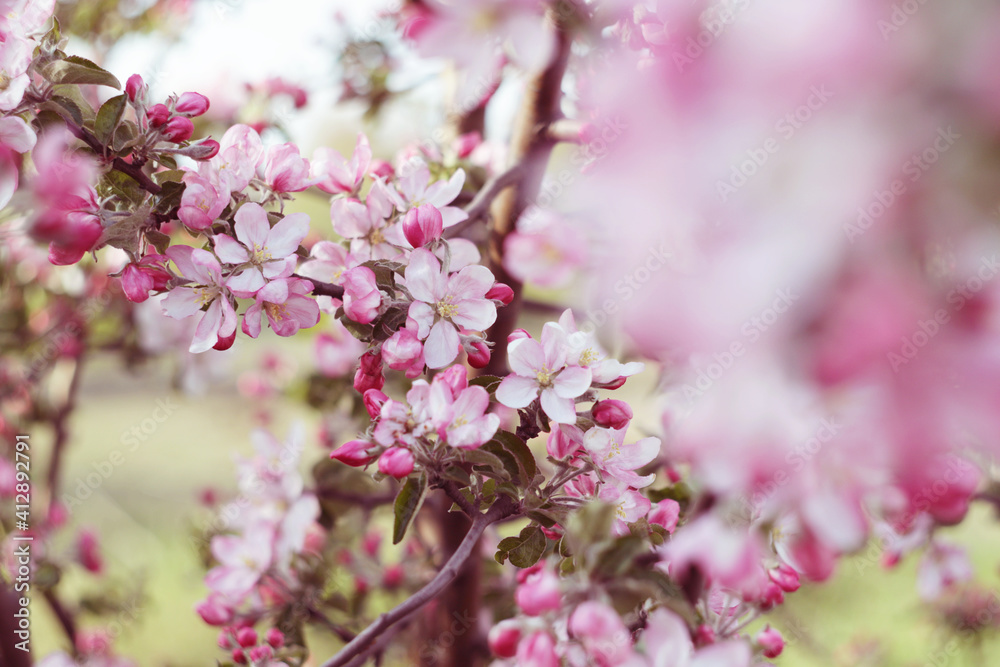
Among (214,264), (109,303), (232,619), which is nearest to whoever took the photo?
(214,264)

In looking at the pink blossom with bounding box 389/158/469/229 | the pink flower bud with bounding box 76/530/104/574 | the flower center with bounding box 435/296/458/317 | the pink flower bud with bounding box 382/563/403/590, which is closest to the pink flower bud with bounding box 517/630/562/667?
the flower center with bounding box 435/296/458/317

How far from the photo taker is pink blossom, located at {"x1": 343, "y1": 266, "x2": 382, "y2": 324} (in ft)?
1.59

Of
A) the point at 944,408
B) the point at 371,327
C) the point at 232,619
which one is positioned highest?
the point at 944,408

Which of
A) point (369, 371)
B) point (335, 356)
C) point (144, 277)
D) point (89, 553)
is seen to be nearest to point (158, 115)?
point (144, 277)

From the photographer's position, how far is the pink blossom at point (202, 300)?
0.53 meters

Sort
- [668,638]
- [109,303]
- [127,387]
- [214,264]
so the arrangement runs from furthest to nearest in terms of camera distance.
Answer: [127,387], [109,303], [214,264], [668,638]

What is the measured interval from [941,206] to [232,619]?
31.2 inches

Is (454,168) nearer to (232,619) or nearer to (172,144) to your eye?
(172,144)

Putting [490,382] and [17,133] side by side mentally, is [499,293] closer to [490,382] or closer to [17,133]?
[490,382]

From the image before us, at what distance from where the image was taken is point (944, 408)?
0.64 feet

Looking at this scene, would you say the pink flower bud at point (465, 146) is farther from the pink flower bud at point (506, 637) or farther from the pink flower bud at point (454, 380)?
the pink flower bud at point (506, 637)

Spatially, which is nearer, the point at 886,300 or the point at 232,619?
the point at 886,300

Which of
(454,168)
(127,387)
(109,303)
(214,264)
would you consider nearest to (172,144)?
(214,264)

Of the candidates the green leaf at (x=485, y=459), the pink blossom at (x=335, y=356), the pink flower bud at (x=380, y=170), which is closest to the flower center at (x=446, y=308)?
the green leaf at (x=485, y=459)
